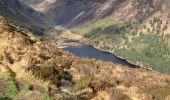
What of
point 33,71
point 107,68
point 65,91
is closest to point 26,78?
point 33,71

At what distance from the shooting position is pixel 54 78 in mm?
48781

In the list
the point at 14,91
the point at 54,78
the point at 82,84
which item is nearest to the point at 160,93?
the point at 82,84

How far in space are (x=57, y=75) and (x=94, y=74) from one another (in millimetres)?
9782

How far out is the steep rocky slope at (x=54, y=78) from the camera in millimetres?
44656

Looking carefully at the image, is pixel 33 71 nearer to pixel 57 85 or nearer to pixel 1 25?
pixel 57 85

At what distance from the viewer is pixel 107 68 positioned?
64.6 meters

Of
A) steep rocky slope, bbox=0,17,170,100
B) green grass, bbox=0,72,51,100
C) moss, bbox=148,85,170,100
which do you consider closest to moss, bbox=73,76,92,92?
steep rocky slope, bbox=0,17,170,100

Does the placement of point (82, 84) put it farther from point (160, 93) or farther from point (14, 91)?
point (160, 93)

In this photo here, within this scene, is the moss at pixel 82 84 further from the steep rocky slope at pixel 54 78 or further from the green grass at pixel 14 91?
the green grass at pixel 14 91

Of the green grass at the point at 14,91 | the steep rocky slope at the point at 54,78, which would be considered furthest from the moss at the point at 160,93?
the green grass at the point at 14,91

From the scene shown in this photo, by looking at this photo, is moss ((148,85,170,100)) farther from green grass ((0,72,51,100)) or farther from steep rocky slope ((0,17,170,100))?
green grass ((0,72,51,100))

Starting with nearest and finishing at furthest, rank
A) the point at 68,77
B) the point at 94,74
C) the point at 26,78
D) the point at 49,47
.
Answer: the point at 26,78
the point at 68,77
the point at 94,74
the point at 49,47

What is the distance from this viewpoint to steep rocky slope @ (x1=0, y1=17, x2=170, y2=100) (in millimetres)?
44656

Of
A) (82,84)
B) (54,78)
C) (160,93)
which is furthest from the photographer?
(160,93)
